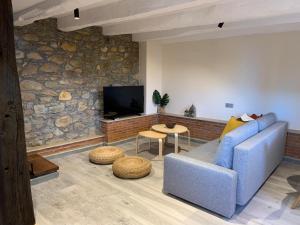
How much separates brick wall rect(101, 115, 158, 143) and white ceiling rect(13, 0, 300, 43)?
191 centimetres

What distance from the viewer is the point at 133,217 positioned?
268cm

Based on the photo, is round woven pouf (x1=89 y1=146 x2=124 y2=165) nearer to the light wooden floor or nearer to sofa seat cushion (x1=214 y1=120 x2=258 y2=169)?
the light wooden floor

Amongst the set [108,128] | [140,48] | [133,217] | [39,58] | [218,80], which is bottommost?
[133,217]

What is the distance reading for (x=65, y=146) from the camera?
453cm

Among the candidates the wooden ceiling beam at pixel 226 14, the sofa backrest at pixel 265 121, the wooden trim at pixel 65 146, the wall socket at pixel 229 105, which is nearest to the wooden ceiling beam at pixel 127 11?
the wooden ceiling beam at pixel 226 14

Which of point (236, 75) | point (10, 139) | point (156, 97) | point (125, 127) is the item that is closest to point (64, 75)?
point (125, 127)

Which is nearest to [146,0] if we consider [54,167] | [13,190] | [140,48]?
[13,190]

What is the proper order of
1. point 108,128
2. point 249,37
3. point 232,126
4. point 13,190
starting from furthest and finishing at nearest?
point 108,128 < point 249,37 < point 232,126 < point 13,190

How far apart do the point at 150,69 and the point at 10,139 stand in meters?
4.92

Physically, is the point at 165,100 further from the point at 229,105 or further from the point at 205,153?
the point at 205,153

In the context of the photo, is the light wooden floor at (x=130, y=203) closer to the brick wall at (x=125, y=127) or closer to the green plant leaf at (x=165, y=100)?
the brick wall at (x=125, y=127)

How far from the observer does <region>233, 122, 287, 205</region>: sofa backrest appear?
104 inches

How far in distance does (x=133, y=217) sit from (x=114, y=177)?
3.47ft

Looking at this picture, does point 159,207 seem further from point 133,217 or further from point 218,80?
point 218,80
